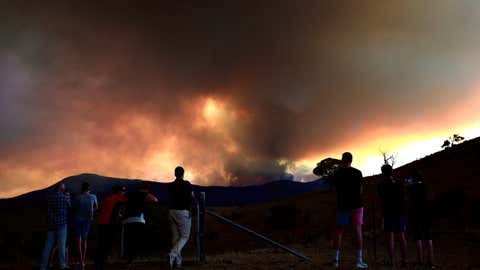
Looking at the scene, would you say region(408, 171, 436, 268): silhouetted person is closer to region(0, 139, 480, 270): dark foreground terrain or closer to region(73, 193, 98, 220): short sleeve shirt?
region(0, 139, 480, 270): dark foreground terrain

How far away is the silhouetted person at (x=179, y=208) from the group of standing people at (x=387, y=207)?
11.8 feet

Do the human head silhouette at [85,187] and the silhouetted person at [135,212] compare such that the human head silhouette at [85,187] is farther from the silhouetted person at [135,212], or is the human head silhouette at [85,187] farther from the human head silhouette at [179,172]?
the human head silhouette at [179,172]

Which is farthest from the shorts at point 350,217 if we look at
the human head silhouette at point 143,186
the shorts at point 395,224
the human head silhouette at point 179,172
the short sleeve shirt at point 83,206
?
the short sleeve shirt at point 83,206

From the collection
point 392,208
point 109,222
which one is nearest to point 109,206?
point 109,222

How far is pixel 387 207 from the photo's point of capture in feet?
39.9

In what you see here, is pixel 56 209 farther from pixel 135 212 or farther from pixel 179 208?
Answer: pixel 179 208

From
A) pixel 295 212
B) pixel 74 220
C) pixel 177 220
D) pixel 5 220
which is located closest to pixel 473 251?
pixel 177 220

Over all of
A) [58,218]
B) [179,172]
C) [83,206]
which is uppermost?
[179,172]

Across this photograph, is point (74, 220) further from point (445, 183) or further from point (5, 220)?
point (5, 220)

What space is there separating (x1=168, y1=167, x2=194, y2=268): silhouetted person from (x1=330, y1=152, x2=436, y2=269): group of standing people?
3.59 m

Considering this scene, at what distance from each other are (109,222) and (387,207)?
22.7ft

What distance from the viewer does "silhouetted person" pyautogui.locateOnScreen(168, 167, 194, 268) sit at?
1182 cm

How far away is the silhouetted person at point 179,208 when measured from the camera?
38.8ft

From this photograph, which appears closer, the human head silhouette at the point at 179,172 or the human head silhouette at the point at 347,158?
the human head silhouette at the point at 347,158
